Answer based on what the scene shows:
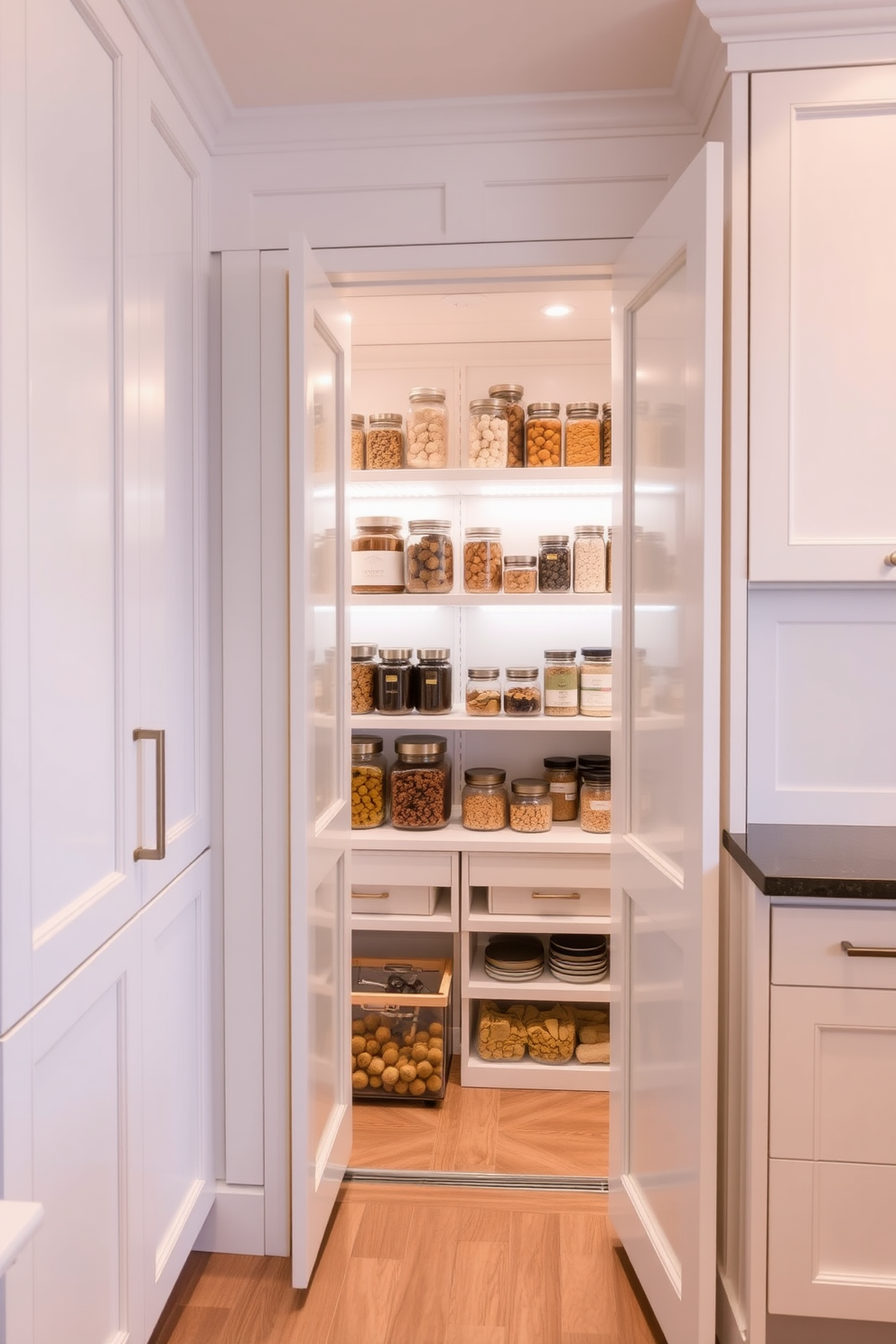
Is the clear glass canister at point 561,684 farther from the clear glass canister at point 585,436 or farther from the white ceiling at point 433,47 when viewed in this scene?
the white ceiling at point 433,47

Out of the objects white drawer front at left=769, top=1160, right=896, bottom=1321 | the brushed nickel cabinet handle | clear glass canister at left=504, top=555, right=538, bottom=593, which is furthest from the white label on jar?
white drawer front at left=769, top=1160, right=896, bottom=1321

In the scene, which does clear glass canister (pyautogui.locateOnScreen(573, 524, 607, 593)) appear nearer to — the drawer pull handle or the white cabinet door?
the white cabinet door

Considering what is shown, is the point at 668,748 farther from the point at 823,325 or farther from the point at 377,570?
the point at 377,570

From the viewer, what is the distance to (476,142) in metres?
1.99

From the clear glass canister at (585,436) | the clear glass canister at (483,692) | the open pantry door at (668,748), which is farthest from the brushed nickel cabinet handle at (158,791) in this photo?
the clear glass canister at (585,436)

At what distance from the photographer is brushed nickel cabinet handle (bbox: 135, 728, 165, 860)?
159 centimetres

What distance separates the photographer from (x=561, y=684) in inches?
117

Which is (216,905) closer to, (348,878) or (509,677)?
(348,878)

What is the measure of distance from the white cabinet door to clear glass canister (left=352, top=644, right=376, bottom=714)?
1.58 metres

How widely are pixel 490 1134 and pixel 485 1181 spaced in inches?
9.7

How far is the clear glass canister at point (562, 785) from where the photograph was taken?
10.1 ft

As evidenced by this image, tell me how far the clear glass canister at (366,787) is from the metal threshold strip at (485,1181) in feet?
3.33

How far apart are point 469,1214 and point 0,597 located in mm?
1861

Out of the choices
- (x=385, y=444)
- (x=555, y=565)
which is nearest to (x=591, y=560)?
(x=555, y=565)
